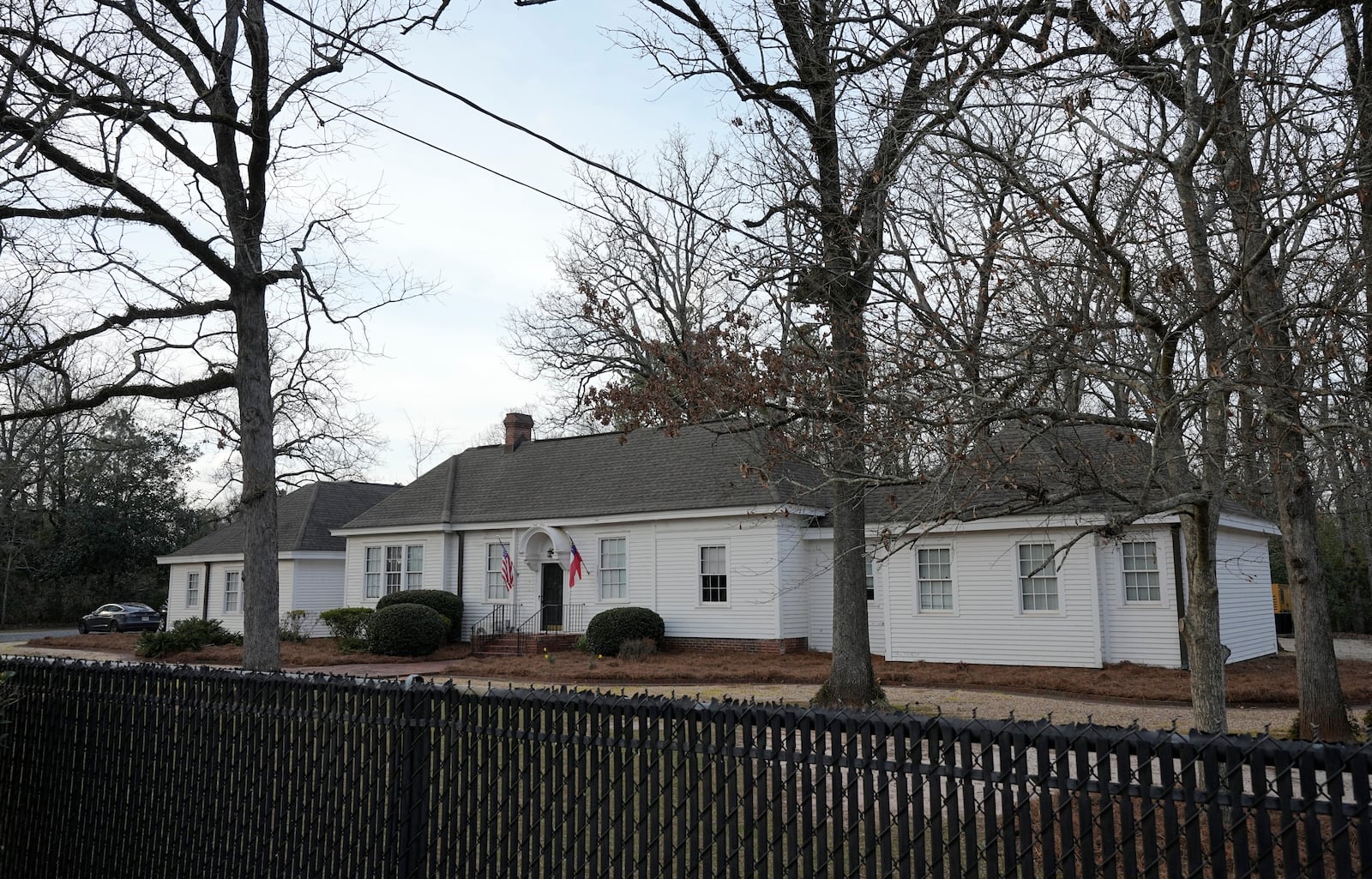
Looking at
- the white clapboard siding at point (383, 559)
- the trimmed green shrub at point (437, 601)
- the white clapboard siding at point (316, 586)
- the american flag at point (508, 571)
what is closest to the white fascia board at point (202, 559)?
the white clapboard siding at point (316, 586)

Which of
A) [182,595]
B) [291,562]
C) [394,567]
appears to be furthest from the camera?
[182,595]

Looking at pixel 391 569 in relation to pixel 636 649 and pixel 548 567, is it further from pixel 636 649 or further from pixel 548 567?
pixel 636 649

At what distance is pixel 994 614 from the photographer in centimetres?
1986

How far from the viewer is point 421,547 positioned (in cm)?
2964

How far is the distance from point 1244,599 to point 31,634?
1770 inches

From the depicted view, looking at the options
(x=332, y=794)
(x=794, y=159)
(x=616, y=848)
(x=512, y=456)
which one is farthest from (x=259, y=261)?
(x=512, y=456)

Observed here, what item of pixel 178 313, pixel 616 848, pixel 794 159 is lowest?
pixel 616 848

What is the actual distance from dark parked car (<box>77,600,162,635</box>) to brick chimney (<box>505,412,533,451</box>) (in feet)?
59.5

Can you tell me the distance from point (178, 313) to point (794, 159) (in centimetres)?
709

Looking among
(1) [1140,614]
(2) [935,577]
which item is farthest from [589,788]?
(2) [935,577]

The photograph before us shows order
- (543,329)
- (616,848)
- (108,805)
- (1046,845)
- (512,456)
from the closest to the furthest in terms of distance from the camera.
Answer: (1046,845) < (616,848) < (108,805) < (543,329) < (512,456)

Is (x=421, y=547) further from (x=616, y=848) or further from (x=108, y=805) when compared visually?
(x=616, y=848)

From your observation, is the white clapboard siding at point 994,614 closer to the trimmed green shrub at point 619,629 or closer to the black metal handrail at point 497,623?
the trimmed green shrub at point 619,629

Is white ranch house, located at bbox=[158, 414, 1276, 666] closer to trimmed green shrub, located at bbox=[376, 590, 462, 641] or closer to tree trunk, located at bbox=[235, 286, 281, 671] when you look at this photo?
trimmed green shrub, located at bbox=[376, 590, 462, 641]
